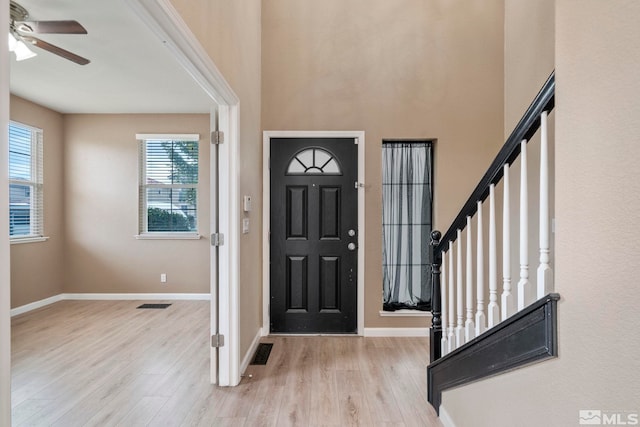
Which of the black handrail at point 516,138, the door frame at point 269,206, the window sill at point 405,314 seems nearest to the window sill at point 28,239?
the door frame at point 269,206

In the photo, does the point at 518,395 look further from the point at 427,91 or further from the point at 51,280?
the point at 51,280

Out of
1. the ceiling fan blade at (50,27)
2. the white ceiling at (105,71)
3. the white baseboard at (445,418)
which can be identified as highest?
the white ceiling at (105,71)

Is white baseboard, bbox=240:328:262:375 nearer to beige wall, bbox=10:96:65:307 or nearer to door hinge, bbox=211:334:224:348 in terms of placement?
door hinge, bbox=211:334:224:348

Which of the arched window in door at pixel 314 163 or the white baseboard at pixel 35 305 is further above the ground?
the arched window in door at pixel 314 163

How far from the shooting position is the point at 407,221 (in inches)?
150

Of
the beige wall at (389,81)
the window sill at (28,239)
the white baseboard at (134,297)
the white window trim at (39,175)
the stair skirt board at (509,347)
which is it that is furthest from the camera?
the white baseboard at (134,297)

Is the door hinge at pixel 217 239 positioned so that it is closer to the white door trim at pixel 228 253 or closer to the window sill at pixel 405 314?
the white door trim at pixel 228 253

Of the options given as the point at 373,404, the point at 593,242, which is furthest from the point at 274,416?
the point at 593,242

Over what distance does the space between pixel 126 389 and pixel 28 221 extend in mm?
3447

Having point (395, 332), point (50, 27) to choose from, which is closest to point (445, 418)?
point (395, 332)

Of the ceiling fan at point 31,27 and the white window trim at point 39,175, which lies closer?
the ceiling fan at point 31,27

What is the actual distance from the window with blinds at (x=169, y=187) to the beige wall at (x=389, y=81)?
6.98 feet

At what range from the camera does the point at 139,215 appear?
518 centimetres

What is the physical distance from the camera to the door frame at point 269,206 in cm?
365
